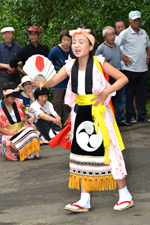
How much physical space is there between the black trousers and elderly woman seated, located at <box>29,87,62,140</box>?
189 cm

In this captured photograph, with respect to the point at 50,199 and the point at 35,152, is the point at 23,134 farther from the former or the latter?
the point at 50,199

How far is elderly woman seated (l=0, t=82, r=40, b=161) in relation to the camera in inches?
229

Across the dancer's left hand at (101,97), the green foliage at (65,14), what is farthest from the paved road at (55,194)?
the green foliage at (65,14)

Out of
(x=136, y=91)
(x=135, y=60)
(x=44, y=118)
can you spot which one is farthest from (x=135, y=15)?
(x=44, y=118)

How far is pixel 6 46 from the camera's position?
7730mm

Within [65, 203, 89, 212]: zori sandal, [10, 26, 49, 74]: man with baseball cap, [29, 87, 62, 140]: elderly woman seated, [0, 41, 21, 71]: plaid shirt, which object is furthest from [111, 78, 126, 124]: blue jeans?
[65, 203, 89, 212]: zori sandal

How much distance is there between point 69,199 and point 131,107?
4.49 metres

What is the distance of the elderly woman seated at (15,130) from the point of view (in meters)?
5.83

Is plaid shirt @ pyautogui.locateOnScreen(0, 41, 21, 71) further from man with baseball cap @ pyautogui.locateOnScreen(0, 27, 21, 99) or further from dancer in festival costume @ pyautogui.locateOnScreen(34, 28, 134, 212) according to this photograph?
dancer in festival costume @ pyautogui.locateOnScreen(34, 28, 134, 212)

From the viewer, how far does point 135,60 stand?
8.09 m

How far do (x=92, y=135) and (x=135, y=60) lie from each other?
15.4 feet

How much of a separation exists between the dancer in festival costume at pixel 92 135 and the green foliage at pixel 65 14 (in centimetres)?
568

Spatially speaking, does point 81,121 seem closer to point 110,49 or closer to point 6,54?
point 110,49

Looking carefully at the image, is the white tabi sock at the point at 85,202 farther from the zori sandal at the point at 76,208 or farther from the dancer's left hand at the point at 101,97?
the dancer's left hand at the point at 101,97
